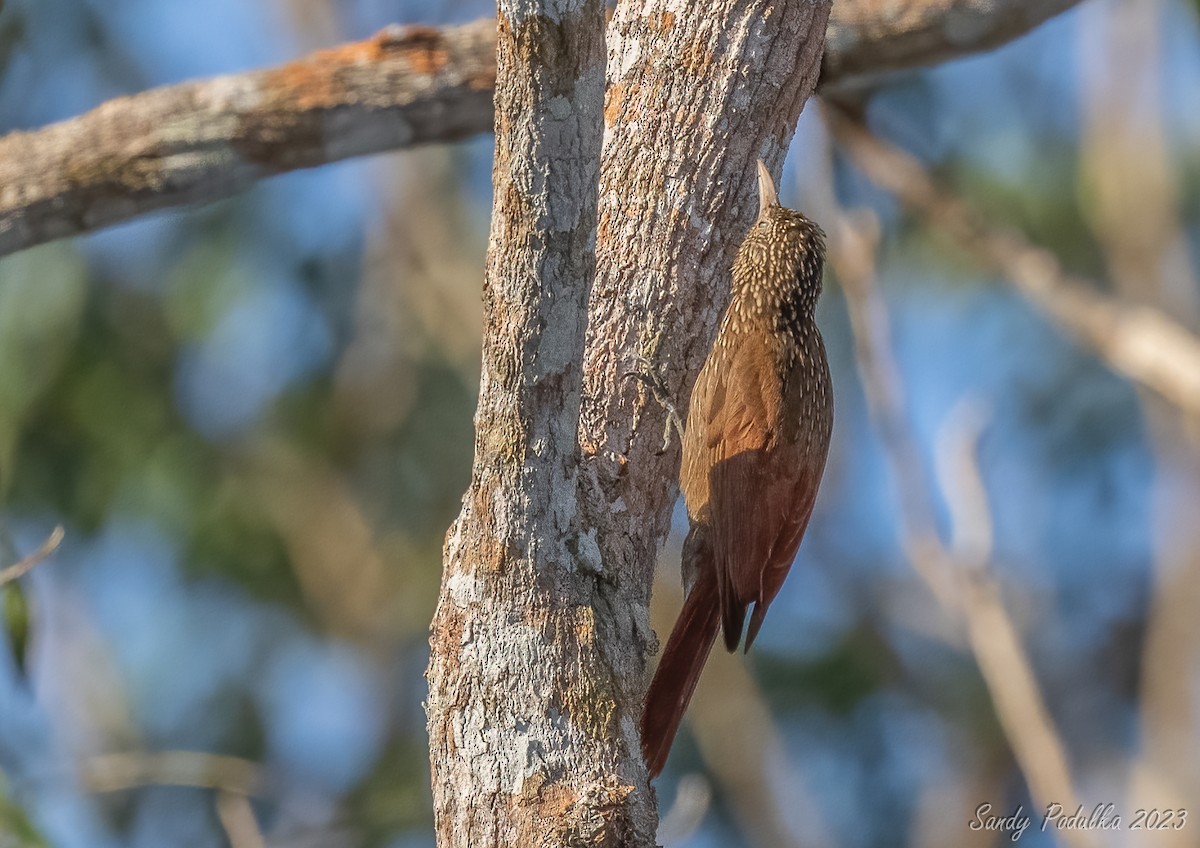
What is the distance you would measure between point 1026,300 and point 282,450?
3420 mm

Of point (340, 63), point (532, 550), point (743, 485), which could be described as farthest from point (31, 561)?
point (340, 63)

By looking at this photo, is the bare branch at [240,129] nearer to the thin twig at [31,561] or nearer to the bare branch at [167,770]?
the thin twig at [31,561]

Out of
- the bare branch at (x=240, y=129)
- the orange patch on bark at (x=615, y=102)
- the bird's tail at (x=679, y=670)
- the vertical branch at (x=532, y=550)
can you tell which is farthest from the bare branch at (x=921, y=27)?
the vertical branch at (x=532, y=550)

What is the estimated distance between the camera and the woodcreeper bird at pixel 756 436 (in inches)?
128

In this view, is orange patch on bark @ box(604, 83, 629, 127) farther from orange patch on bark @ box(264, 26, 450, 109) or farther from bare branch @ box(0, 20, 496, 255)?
orange patch on bark @ box(264, 26, 450, 109)

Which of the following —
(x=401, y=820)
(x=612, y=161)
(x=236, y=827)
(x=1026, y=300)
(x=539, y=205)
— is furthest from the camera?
(x=1026, y=300)

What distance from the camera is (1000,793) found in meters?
6.50

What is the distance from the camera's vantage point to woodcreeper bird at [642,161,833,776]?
325 cm

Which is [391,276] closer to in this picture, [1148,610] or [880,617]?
[880,617]

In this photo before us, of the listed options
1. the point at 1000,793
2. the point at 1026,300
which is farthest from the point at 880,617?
the point at 1026,300

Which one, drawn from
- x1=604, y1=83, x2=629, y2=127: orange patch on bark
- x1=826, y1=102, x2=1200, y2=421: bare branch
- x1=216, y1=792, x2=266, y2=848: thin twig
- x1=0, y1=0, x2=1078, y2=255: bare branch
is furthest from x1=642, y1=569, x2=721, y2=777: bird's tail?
x1=826, y1=102, x2=1200, y2=421: bare branch

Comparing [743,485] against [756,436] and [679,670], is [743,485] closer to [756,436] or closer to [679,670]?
[756,436]

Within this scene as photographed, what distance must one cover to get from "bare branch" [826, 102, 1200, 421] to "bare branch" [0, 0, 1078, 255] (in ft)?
5.45

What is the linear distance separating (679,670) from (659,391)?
615 millimetres
